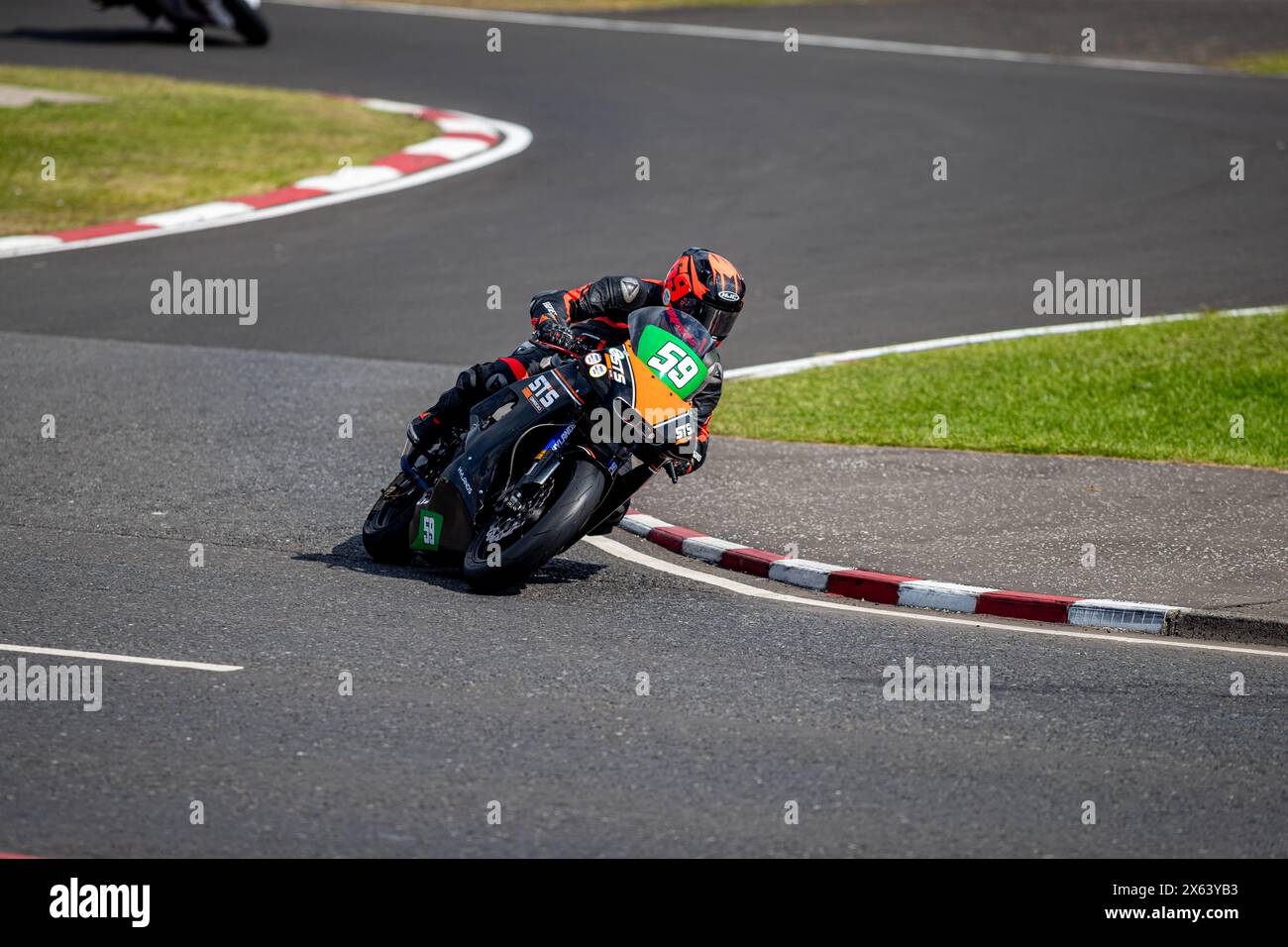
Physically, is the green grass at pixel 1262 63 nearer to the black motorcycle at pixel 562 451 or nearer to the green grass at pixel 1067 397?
the green grass at pixel 1067 397

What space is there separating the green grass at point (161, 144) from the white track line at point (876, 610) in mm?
10605

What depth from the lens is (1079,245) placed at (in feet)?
57.9

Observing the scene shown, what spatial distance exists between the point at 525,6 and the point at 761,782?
2719 cm

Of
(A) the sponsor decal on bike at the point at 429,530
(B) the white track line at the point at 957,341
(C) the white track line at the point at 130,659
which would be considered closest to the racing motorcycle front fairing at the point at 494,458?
(A) the sponsor decal on bike at the point at 429,530

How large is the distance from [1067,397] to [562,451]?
19.8 ft

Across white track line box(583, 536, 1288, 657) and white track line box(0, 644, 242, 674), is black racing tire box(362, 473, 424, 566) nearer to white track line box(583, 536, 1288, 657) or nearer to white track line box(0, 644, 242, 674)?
white track line box(583, 536, 1288, 657)

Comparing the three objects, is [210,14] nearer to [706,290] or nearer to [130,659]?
[706,290]

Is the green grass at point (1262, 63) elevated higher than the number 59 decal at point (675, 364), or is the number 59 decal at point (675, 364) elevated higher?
the green grass at point (1262, 63)

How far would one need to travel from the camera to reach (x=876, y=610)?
9.13m

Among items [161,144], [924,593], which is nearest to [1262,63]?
[161,144]

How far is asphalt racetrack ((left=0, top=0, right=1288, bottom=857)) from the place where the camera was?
6188mm

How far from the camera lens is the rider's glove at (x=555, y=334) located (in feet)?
29.3

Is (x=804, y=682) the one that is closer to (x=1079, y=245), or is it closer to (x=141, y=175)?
(x=1079, y=245)
